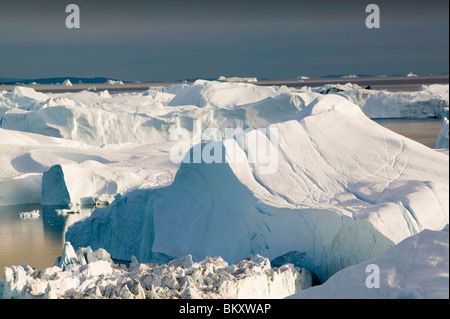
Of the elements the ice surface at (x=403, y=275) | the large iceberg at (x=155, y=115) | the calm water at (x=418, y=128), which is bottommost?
the ice surface at (x=403, y=275)

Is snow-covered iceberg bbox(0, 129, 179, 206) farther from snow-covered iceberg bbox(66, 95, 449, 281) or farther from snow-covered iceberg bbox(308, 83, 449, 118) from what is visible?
snow-covered iceberg bbox(308, 83, 449, 118)

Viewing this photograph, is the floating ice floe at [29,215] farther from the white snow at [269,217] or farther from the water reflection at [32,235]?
the white snow at [269,217]

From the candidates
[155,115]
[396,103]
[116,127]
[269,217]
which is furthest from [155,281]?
[396,103]

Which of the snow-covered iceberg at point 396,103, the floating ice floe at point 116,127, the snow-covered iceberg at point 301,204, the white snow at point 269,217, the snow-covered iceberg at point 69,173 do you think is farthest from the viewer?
the snow-covered iceberg at point 396,103

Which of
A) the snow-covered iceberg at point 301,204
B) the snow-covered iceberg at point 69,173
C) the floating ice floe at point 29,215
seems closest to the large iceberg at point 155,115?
the snow-covered iceberg at point 69,173

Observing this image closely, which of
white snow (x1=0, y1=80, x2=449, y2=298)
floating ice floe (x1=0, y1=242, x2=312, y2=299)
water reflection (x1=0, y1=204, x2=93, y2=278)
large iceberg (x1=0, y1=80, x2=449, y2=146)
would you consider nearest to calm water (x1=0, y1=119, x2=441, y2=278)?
water reflection (x1=0, y1=204, x2=93, y2=278)
